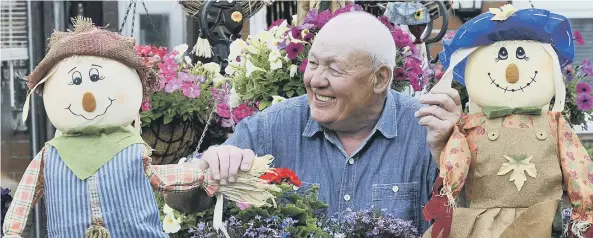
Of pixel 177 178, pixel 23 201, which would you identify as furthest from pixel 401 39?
pixel 23 201

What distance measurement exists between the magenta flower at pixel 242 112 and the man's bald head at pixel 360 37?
0.85 m

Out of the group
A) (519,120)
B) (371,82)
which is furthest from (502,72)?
(371,82)

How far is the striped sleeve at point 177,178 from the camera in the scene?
2990 millimetres

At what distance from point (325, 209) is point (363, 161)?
0.91ft

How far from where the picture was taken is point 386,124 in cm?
360

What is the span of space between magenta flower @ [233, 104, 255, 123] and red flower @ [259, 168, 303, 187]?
3.29 ft

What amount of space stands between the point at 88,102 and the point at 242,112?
4.80 feet

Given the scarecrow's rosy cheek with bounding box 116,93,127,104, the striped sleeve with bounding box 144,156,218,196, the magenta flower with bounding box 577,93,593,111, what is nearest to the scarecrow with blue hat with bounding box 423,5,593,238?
the striped sleeve with bounding box 144,156,218,196

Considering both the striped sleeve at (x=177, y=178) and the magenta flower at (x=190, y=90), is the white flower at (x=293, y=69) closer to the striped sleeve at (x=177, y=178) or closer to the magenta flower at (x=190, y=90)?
the magenta flower at (x=190, y=90)

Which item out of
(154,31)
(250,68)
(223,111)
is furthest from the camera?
(154,31)

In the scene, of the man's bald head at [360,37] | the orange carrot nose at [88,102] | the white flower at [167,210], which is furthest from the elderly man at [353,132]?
the orange carrot nose at [88,102]

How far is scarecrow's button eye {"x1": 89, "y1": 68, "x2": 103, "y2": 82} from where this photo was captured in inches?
114

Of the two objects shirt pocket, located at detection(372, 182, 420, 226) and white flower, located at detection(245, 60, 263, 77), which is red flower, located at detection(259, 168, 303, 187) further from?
white flower, located at detection(245, 60, 263, 77)

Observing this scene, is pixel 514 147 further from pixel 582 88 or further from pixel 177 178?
pixel 582 88
